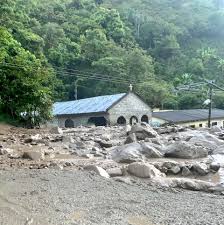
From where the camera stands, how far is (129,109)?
41594mm

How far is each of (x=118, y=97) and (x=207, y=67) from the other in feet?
111

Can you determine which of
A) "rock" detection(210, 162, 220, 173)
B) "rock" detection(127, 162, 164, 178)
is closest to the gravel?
"rock" detection(127, 162, 164, 178)

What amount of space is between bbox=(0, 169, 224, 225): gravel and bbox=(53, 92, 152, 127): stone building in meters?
30.5

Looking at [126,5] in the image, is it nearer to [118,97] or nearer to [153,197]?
[118,97]

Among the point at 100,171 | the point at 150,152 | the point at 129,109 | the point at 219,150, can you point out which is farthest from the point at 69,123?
the point at 100,171

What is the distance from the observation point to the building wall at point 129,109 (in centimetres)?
3993

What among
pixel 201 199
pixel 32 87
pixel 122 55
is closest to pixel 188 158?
pixel 201 199

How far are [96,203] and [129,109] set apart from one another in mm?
34811

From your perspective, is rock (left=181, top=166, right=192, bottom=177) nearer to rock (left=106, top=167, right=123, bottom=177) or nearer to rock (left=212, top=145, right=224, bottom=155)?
rock (left=106, top=167, right=123, bottom=177)

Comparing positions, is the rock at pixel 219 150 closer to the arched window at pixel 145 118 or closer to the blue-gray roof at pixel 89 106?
the blue-gray roof at pixel 89 106

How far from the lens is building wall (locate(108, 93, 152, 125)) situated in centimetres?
3993

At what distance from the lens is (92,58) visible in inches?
2298

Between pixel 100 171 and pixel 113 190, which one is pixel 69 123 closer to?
pixel 100 171

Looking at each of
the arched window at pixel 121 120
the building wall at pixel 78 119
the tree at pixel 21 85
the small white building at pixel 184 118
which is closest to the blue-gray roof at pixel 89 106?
the building wall at pixel 78 119
